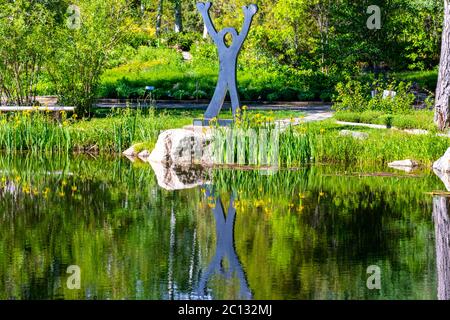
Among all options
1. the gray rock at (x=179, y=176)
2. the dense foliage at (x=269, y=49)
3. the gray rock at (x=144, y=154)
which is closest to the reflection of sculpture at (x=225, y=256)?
the gray rock at (x=179, y=176)

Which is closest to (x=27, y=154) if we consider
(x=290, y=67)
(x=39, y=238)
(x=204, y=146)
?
(x=204, y=146)

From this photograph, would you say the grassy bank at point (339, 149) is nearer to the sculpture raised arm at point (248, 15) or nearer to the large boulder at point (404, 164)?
the large boulder at point (404, 164)

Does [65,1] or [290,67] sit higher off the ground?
[65,1]

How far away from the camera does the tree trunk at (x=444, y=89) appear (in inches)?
782

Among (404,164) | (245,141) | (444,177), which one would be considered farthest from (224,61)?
(444,177)

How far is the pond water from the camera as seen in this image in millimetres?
8473

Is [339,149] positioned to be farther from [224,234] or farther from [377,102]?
[224,234]

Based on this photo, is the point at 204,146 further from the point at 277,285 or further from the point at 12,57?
the point at 277,285

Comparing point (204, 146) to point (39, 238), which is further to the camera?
point (204, 146)

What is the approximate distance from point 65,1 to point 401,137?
57.9 ft

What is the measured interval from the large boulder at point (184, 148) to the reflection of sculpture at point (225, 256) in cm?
477

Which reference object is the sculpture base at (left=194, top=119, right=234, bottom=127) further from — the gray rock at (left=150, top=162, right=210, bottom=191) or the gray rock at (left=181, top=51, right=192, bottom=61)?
the gray rock at (left=181, top=51, right=192, bottom=61)
